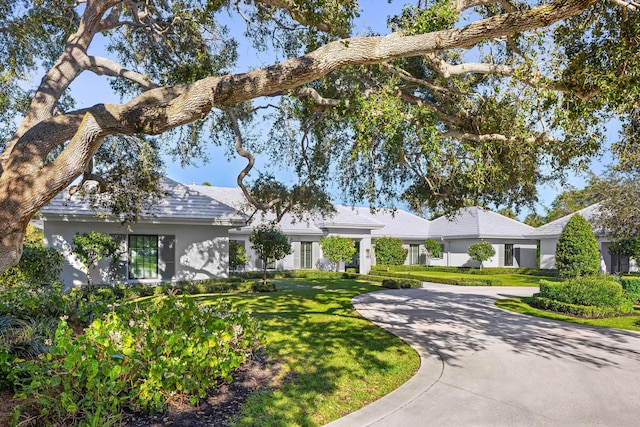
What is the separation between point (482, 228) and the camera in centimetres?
3456

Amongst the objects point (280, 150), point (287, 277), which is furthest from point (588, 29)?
point (287, 277)

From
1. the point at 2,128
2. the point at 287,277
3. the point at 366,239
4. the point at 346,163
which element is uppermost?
the point at 2,128

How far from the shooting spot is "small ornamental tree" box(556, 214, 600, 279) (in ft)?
53.3

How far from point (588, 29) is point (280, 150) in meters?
9.62

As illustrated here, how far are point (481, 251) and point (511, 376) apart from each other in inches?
1079

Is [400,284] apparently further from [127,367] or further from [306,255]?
[127,367]

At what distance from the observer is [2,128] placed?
12875 millimetres

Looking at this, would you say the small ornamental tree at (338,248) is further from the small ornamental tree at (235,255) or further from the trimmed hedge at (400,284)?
the small ornamental tree at (235,255)

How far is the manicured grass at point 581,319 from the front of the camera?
37.3 ft

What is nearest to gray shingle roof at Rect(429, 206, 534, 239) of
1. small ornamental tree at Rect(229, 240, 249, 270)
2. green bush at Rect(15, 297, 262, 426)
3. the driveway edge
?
small ornamental tree at Rect(229, 240, 249, 270)

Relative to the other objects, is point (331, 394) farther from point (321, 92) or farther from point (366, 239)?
point (366, 239)

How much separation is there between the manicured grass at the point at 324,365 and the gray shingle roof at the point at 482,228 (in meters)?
25.5

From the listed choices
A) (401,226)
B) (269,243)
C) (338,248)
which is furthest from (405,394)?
(401,226)

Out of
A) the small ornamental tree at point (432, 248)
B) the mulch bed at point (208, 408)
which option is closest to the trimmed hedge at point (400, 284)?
the small ornamental tree at point (432, 248)
